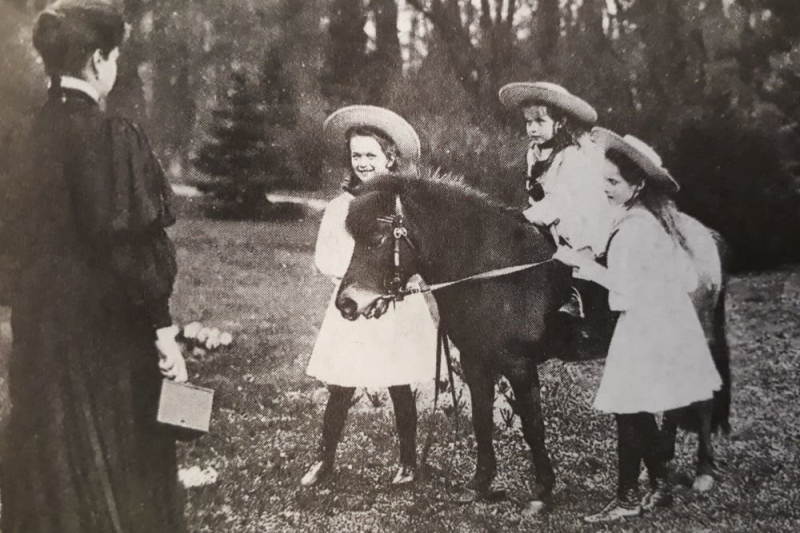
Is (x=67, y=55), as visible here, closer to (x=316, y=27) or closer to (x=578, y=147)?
(x=316, y=27)

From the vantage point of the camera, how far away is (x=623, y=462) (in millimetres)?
3221

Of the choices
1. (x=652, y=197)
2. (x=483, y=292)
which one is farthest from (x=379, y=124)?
(x=652, y=197)

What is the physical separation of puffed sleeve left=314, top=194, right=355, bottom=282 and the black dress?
81cm

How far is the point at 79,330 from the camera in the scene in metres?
3.08

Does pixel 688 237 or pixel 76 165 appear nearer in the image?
pixel 76 165

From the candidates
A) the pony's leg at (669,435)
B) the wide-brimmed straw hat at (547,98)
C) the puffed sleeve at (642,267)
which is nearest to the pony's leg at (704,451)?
the pony's leg at (669,435)

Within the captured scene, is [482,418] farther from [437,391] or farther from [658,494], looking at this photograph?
[658,494]

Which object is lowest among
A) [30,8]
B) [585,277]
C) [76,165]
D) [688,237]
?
[585,277]

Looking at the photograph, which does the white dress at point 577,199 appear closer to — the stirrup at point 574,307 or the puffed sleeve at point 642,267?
the puffed sleeve at point 642,267

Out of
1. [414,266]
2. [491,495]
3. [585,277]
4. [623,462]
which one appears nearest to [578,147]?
[585,277]

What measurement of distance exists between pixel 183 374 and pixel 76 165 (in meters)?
1.13

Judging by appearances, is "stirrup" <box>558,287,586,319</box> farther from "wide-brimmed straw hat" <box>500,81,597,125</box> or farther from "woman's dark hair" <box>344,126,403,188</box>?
"woman's dark hair" <box>344,126,403,188</box>

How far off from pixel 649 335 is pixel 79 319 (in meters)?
2.79

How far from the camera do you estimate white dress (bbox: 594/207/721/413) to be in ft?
10.5
